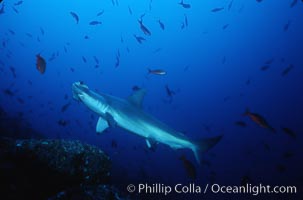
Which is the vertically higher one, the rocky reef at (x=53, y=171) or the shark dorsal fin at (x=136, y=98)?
the shark dorsal fin at (x=136, y=98)

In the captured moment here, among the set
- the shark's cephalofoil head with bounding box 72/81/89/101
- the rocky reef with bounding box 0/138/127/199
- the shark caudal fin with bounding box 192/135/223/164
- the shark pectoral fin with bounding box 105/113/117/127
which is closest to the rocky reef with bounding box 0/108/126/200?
the rocky reef with bounding box 0/138/127/199

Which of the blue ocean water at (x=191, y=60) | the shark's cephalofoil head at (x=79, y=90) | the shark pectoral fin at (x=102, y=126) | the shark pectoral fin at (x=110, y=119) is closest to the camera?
the shark's cephalofoil head at (x=79, y=90)

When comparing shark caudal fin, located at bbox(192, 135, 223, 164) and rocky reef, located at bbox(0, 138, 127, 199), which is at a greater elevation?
shark caudal fin, located at bbox(192, 135, 223, 164)

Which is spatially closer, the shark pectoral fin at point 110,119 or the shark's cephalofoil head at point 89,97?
the shark's cephalofoil head at point 89,97

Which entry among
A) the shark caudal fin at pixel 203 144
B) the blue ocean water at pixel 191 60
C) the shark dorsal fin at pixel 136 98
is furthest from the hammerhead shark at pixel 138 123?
the blue ocean water at pixel 191 60

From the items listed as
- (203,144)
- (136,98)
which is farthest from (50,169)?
(203,144)

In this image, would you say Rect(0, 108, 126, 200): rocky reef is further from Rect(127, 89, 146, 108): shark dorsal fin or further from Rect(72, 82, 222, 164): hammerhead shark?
Rect(127, 89, 146, 108): shark dorsal fin

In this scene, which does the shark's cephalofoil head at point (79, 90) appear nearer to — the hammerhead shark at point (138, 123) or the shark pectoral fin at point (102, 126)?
the hammerhead shark at point (138, 123)

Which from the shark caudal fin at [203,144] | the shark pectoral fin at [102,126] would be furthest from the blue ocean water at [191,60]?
the shark pectoral fin at [102,126]

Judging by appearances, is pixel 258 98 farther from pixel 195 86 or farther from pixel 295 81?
pixel 195 86

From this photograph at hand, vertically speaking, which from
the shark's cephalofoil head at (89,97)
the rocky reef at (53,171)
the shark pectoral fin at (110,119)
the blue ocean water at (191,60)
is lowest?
the rocky reef at (53,171)

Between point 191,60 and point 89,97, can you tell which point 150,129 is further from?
point 191,60

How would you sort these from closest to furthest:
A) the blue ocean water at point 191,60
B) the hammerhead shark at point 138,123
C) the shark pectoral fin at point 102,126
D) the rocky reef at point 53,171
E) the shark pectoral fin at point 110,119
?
the rocky reef at point 53,171 < the hammerhead shark at point 138,123 < the shark pectoral fin at point 110,119 < the shark pectoral fin at point 102,126 < the blue ocean water at point 191,60

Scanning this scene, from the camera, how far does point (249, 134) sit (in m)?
82.6
